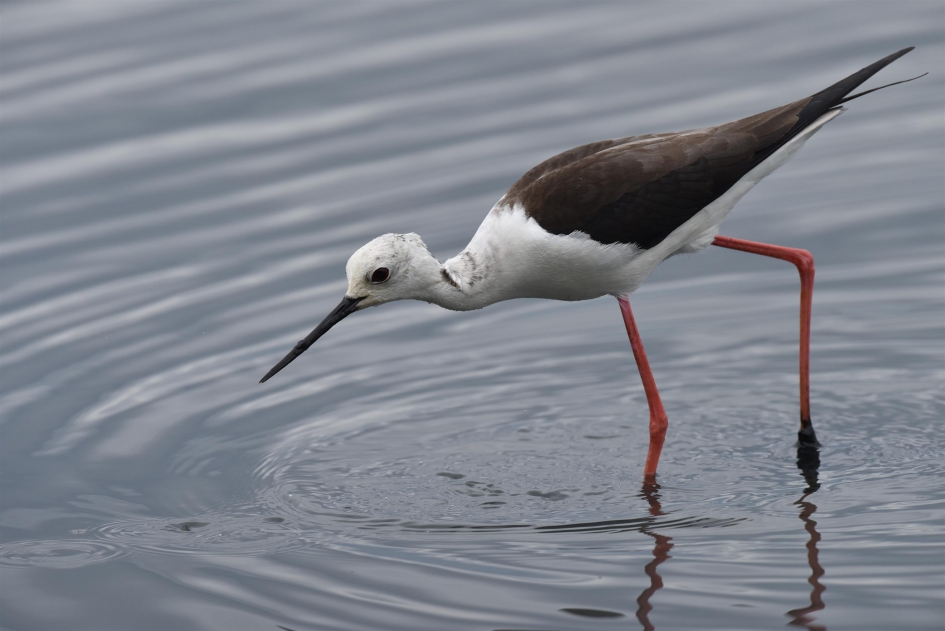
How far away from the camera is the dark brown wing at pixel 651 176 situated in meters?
7.67

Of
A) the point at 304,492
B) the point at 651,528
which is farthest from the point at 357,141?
the point at 651,528

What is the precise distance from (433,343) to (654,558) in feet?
10.7

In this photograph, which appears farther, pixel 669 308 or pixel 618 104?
pixel 618 104

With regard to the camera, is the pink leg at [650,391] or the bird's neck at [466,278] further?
the pink leg at [650,391]

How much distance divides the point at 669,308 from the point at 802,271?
1.34 meters

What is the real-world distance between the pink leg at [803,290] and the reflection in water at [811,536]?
0.14m

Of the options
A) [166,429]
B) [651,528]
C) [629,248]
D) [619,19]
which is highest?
[619,19]

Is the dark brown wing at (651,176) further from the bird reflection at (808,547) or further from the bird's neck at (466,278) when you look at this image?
the bird reflection at (808,547)

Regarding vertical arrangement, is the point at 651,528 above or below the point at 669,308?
below

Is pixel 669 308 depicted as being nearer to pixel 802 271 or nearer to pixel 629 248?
pixel 802 271

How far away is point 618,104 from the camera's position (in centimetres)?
1222

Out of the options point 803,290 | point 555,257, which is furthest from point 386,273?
point 803,290

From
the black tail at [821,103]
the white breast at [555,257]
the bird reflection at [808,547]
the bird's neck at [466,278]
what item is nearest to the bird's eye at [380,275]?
the bird's neck at [466,278]

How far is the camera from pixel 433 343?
9758 millimetres
